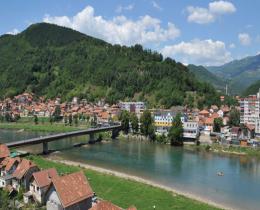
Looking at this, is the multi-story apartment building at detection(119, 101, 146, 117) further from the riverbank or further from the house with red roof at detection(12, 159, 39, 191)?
the house with red roof at detection(12, 159, 39, 191)

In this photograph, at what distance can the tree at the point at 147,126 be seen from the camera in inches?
2911

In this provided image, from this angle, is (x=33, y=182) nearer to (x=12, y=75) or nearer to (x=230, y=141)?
(x=230, y=141)

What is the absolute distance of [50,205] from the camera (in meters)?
25.8

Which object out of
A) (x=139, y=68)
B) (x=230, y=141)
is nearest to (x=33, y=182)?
(x=230, y=141)

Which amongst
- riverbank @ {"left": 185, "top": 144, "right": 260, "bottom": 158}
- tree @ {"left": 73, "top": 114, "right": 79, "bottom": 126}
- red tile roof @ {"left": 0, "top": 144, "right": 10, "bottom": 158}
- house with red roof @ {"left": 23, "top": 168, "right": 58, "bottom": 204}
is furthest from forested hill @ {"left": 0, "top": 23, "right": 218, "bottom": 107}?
house with red roof @ {"left": 23, "top": 168, "right": 58, "bottom": 204}

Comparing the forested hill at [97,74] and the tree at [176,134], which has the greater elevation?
the forested hill at [97,74]

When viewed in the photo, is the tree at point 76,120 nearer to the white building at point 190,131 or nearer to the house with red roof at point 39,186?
the white building at point 190,131

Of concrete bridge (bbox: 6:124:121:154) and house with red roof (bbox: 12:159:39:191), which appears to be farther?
concrete bridge (bbox: 6:124:121:154)

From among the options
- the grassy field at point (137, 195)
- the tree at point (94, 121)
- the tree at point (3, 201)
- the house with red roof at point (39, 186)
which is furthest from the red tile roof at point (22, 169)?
the tree at point (94, 121)

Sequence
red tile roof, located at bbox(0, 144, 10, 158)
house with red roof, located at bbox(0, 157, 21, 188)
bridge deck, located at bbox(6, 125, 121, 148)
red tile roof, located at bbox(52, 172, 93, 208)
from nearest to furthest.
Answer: red tile roof, located at bbox(52, 172, 93, 208) < house with red roof, located at bbox(0, 157, 21, 188) < red tile roof, located at bbox(0, 144, 10, 158) < bridge deck, located at bbox(6, 125, 121, 148)

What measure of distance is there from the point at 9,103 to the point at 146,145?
8522 cm

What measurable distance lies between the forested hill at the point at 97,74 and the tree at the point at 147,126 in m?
29.1

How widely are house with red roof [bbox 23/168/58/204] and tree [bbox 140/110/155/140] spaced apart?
149ft

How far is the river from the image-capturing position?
3722 centimetres
